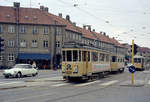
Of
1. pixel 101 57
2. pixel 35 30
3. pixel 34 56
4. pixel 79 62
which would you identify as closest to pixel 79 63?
pixel 79 62

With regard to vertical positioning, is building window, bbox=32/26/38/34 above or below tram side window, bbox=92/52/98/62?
above

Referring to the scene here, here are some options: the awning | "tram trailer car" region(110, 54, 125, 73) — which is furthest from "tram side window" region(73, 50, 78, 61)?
the awning

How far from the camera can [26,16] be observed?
201ft

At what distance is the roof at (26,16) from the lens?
59500mm

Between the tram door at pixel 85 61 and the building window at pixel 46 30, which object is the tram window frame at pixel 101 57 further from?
the building window at pixel 46 30

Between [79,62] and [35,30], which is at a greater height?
[35,30]

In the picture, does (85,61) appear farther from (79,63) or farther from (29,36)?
(29,36)

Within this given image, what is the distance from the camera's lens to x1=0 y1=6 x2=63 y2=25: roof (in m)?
59.5

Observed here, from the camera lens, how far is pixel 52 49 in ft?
200

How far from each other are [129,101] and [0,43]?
952 centimetres

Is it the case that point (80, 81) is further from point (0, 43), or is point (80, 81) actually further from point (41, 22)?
point (41, 22)

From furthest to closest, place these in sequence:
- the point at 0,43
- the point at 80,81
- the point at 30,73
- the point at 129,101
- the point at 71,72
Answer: the point at 30,73, the point at 80,81, the point at 71,72, the point at 0,43, the point at 129,101

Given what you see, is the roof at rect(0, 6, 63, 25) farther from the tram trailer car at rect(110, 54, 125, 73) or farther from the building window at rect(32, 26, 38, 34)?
the tram trailer car at rect(110, 54, 125, 73)

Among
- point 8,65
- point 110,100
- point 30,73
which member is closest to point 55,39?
point 8,65
